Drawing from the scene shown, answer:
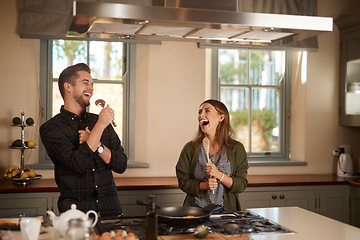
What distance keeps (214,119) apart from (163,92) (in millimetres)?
1454

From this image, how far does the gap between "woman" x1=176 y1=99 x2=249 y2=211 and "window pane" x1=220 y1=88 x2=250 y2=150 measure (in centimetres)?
173

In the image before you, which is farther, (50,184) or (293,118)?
(293,118)

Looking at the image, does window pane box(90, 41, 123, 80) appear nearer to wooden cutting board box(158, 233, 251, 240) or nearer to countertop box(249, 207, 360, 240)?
countertop box(249, 207, 360, 240)

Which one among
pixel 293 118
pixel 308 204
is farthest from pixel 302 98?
pixel 308 204

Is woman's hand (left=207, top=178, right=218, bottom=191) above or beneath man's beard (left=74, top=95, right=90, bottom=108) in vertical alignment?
beneath

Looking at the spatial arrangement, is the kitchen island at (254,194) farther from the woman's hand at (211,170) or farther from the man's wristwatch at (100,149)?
the man's wristwatch at (100,149)

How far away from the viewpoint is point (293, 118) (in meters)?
5.15

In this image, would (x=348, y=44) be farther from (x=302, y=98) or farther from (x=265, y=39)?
(x=265, y=39)

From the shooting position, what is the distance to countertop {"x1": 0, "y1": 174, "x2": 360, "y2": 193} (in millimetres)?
3829

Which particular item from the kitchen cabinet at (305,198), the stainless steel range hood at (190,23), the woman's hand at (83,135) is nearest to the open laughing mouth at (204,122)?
the stainless steel range hood at (190,23)

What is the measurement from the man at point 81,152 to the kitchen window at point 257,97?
2.36 metres

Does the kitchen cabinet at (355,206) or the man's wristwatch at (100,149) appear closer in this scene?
the man's wristwatch at (100,149)

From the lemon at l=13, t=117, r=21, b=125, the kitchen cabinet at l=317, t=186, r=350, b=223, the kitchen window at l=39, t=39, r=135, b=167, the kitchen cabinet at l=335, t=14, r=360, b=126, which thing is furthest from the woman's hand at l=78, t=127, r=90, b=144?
the kitchen cabinet at l=335, t=14, r=360, b=126

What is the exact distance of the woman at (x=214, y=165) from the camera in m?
3.10
